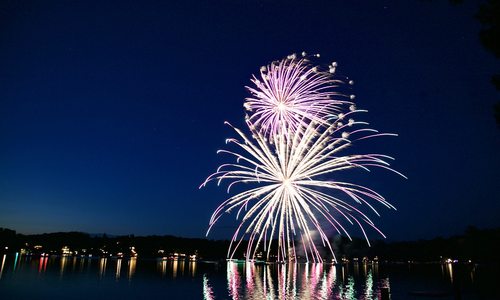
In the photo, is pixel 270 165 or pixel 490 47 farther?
pixel 270 165

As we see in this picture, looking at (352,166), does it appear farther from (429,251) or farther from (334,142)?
(429,251)

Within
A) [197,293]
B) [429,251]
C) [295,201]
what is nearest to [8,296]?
[197,293]

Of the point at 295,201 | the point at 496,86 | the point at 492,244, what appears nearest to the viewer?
the point at 492,244

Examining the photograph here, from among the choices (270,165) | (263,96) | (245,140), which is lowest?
(270,165)

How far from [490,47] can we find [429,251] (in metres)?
195

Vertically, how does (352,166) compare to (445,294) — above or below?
above

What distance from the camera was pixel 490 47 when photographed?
6.79 meters

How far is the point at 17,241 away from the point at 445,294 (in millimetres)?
210178

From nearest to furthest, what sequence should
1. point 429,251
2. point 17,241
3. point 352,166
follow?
point 352,166 < point 429,251 < point 17,241

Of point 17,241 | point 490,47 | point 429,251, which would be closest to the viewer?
point 490,47

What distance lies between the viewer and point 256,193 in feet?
89.6

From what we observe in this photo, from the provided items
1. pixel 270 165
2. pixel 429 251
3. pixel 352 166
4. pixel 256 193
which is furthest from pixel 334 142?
pixel 429 251

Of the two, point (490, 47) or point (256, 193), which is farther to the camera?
point (256, 193)

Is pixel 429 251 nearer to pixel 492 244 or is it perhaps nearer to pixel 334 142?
pixel 334 142
